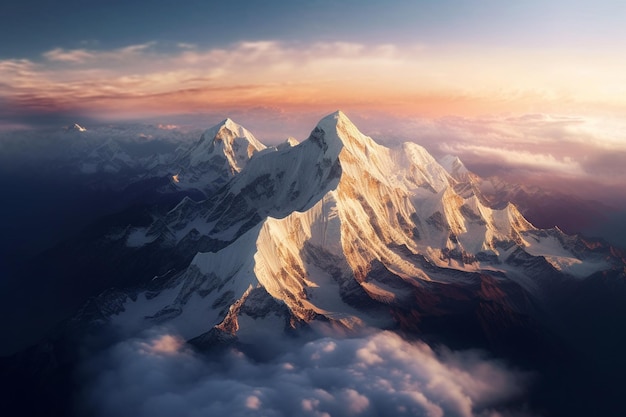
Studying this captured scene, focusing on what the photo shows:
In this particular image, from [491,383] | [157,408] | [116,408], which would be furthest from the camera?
[491,383]

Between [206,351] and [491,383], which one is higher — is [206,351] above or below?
above

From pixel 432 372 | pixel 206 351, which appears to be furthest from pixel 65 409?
pixel 432 372

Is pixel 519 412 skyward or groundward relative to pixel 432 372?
groundward

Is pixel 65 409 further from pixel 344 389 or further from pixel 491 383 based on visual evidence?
pixel 491 383

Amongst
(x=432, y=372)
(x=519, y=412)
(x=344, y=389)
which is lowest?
(x=519, y=412)

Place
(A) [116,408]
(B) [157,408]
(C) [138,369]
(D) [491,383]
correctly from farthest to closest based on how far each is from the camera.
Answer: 1. (D) [491,383]
2. (C) [138,369]
3. (A) [116,408]
4. (B) [157,408]

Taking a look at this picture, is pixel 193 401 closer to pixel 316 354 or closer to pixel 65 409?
pixel 316 354

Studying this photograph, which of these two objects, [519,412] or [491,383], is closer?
[519,412]

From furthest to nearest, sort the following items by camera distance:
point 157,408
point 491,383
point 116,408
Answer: point 491,383 < point 116,408 < point 157,408

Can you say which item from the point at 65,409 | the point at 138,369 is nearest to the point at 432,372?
the point at 138,369
